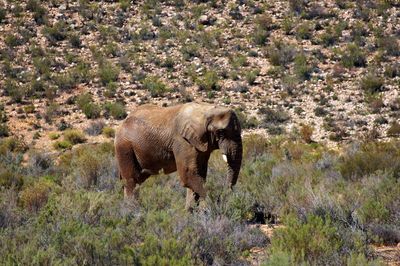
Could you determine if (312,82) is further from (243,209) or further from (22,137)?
(243,209)

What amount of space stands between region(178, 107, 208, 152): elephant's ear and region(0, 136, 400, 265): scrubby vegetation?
0.81 m

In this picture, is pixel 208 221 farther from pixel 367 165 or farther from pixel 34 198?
pixel 367 165

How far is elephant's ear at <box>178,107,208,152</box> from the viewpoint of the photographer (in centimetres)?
907

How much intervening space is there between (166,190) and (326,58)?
71.3 ft

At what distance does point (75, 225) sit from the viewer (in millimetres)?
6652

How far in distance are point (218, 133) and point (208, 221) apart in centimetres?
193

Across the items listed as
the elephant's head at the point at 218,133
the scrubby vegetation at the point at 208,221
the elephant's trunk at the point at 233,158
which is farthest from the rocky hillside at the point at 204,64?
the elephant's trunk at the point at 233,158

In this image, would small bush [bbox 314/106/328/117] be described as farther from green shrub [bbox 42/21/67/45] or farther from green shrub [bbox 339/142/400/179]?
green shrub [bbox 42/21/67/45]

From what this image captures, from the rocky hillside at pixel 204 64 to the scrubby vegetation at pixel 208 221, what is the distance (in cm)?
1154

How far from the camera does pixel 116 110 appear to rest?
2514 centimetres

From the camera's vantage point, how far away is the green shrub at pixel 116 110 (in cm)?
2508

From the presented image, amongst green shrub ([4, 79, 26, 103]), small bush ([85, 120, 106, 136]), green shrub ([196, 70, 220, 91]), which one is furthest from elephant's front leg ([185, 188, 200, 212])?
green shrub ([4, 79, 26, 103])

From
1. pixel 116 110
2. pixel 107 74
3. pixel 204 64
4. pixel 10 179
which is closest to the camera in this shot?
pixel 10 179

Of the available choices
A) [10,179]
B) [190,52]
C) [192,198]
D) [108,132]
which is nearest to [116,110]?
[108,132]
